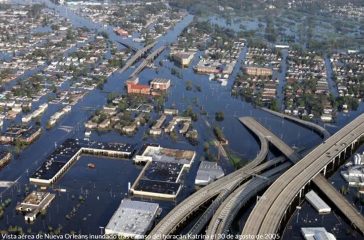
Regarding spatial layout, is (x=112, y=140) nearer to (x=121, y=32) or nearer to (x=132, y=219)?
(x=132, y=219)

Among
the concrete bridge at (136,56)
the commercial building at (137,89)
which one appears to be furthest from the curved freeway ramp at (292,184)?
the concrete bridge at (136,56)

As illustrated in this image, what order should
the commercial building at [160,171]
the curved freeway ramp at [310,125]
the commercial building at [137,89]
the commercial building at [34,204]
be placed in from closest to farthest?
the commercial building at [34,204] < the commercial building at [160,171] < the curved freeway ramp at [310,125] < the commercial building at [137,89]

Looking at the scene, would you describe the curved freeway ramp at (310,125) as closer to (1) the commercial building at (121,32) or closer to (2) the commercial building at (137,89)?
(2) the commercial building at (137,89)

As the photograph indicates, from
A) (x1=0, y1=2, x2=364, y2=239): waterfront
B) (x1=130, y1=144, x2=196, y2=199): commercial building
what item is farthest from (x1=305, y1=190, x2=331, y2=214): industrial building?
(x1=130, y1=144, x2=196, y2=199): commercial building

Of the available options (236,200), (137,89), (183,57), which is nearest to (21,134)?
(137,89)

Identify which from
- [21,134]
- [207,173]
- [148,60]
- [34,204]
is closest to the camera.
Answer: [34,204]
